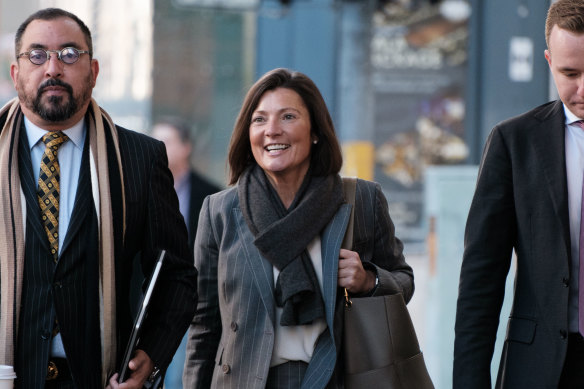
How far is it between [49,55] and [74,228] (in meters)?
0.61

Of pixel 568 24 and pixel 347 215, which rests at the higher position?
pixel 568 24

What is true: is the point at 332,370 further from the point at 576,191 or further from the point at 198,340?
the point at 576,191

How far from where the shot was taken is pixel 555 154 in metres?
3.21

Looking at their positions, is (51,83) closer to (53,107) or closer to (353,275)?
(53,107)

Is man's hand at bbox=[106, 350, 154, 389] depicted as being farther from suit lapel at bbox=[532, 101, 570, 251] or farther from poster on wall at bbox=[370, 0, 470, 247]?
poster on wall at bbox=[370, 0, 470, 247]

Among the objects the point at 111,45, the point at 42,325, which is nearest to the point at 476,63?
the point at 111,45

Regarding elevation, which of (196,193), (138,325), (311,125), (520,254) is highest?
(311,125)

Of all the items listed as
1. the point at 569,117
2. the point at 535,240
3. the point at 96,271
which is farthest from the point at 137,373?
the point at 569,117

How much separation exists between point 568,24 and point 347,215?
3.61 ft

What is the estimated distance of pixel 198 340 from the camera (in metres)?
3.73

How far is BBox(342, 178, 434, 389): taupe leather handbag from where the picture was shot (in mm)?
3467

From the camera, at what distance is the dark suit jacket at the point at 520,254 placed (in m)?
3.11

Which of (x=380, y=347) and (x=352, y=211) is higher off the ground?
(x=352, y=211)

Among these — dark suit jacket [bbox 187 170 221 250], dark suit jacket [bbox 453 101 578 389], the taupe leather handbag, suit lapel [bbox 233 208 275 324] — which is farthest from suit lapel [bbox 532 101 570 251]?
dark suit jacket [bbox 187 170 221 250]
